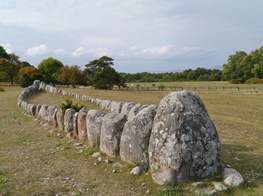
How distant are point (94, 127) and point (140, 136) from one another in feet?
9.76

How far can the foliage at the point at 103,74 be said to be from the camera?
57812 mm

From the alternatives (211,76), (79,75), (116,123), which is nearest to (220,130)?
(116,123)

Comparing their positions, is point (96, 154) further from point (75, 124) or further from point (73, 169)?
point (75, 124)

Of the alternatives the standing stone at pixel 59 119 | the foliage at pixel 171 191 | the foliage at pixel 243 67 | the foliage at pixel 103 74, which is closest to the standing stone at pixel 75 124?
the standing stone at pixel 59 119

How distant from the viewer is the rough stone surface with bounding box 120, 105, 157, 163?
817cm

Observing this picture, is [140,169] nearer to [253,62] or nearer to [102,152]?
[102,152]

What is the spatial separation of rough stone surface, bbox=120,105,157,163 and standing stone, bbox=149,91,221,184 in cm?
66

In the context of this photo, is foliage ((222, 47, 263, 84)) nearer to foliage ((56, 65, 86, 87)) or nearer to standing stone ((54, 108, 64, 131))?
foliage ((56, 65, 86, 87))

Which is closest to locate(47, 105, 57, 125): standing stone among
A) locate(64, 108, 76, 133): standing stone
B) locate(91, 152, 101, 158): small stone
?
locate(64, 108, 76, 133): standing stone

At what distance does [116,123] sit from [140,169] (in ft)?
6.83

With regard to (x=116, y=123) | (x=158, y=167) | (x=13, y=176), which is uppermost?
(x=116, y=123)

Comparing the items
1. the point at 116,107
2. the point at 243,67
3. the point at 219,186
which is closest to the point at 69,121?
the point at 116,107

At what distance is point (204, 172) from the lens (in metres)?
7.21

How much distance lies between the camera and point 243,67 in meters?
91.7
